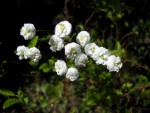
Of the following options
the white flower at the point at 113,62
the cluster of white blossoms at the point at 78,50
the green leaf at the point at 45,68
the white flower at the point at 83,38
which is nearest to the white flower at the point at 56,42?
the cluster of white blossoms at the point at 78,50

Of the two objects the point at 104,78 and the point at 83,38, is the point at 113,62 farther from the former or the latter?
the point at 104,78

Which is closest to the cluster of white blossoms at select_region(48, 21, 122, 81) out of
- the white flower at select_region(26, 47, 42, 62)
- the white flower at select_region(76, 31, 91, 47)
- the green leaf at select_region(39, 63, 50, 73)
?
the white flower at select_region(76, 31, 91, 47)

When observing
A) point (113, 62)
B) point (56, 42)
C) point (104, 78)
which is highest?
point (56, 42)

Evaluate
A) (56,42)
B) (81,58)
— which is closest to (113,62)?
(81,58)

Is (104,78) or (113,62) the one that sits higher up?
(113,62)

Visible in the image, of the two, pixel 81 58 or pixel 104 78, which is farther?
pixel 104 78

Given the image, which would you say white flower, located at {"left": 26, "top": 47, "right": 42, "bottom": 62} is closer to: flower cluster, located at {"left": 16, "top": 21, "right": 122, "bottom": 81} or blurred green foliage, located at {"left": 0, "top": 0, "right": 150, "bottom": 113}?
flower cluster, located at {"left": 16, "top": 21, "right": 122, "bottom": 81}

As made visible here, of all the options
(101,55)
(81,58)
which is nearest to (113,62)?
(101,55)

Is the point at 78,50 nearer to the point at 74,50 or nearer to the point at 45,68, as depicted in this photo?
the point at 74,50

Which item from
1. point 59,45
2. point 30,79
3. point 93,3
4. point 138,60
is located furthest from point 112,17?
point 59,45

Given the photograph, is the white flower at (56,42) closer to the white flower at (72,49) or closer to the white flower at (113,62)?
the white flower at (72,49)

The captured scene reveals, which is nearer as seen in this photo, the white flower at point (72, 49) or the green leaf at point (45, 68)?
the white flower at point (72, 49)

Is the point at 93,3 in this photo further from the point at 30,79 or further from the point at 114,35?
the point at 30,79

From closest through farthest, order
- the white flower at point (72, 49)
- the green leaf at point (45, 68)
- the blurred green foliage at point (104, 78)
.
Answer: the white flower at point (72, 49), the green leaf at point (45, 68), the blurred green foliage at point (104, 78)
